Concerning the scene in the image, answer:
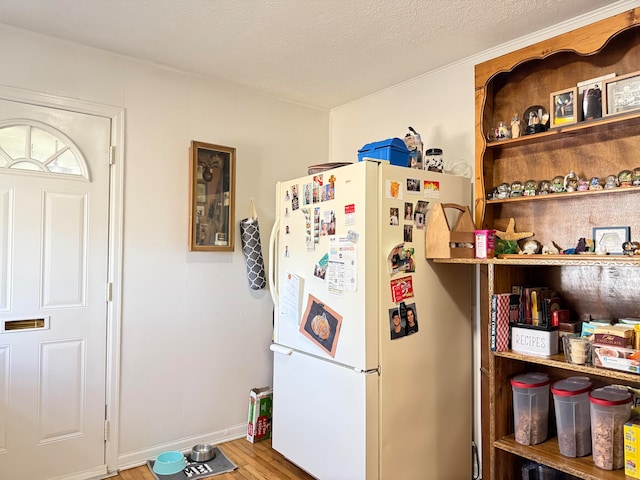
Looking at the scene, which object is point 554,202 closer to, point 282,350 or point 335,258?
point 335,258

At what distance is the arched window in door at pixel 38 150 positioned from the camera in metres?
2.30

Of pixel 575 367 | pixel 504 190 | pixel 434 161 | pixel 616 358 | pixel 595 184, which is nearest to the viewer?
pixel 616 358

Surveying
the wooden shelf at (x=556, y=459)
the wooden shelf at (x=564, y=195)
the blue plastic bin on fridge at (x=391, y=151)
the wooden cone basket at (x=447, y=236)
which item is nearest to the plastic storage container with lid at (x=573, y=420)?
the wooden shelf at (x=556, y=459)

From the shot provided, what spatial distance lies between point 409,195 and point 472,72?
0.94 m

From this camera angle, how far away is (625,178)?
1.94 metres

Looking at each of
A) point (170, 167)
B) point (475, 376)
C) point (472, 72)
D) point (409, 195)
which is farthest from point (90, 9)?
point (475, 376)

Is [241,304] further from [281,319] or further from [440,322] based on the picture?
[440,322]

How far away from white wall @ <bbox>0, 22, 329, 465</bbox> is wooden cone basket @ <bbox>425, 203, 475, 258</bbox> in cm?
135

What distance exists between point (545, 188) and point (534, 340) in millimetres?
742

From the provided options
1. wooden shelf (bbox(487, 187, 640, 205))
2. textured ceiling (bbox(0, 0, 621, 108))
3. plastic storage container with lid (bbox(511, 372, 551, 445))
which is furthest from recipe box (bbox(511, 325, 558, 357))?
textured ceiling (bbox(0, 0, 621, 108))

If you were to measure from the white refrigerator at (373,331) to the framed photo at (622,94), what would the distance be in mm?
757

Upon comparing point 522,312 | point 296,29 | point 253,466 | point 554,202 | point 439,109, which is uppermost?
point 296,29

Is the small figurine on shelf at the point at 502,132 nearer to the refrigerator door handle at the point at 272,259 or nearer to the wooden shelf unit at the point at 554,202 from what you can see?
the wooden shelf unit at the point at 554,202

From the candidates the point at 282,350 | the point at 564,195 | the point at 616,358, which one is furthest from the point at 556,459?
the point at 282,350
